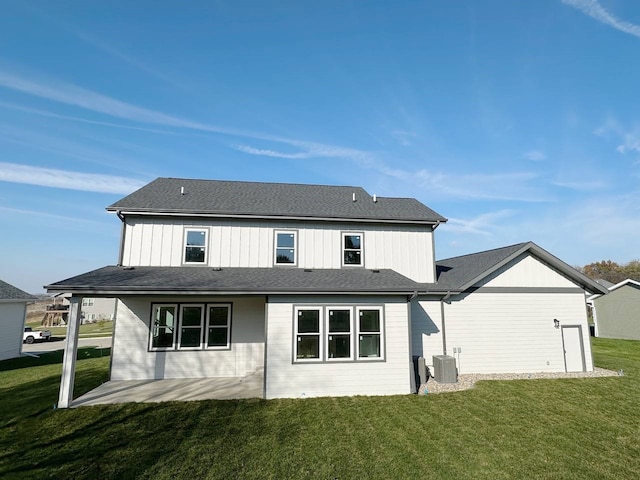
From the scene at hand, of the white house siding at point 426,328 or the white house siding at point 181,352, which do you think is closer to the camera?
the white house siding at point 181,352

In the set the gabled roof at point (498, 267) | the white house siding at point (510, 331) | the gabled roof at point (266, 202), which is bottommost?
the white house siding at point (510, 331)

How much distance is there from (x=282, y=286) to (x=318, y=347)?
7.37ft

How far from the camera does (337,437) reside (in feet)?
22.4

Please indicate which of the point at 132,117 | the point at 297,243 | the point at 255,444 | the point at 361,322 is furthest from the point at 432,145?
the point at 255,444

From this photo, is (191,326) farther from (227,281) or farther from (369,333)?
(369,333)

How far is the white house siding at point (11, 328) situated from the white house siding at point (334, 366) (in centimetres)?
1858

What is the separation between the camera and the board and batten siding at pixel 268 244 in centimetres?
1241

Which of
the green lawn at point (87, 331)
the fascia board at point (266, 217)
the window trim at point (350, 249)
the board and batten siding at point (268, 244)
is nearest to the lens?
the fascia board at point (266, 217)

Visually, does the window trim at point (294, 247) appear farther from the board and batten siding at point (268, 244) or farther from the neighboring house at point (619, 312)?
the neighboring house at point (619, 312)

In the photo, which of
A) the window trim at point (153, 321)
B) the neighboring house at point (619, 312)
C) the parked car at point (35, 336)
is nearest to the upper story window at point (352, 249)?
the window trim at point (153, 321)

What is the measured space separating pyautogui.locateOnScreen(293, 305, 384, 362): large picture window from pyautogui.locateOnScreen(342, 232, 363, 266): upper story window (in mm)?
3263

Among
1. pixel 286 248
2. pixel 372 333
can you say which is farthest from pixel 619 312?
pixel 286 248

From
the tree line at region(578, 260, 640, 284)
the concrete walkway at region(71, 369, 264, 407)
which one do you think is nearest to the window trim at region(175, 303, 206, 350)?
the concrete walkway at region(71, 369, 264, 407)

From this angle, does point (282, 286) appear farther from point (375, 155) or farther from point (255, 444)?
point (375, 155)
